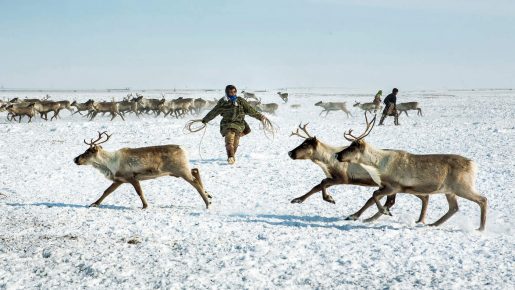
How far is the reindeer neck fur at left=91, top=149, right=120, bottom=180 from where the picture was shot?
23.8 feet

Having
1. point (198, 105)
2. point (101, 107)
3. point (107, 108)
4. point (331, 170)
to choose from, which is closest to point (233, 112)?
point (331, 170)

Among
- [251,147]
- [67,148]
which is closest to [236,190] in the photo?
[251,147]

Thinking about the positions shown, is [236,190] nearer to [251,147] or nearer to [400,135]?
[251,147]

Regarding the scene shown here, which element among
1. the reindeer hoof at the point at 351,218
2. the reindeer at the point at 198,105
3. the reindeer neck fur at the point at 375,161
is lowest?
the reindeer at the point at 198,105

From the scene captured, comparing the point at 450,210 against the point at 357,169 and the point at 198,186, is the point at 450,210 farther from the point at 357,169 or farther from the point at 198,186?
the point at 198,186

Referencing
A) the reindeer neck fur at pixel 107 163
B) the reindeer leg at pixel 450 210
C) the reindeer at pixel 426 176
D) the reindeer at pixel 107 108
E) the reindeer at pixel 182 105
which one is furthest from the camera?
the reindeer at pixel 182 105

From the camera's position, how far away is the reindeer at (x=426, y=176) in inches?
230

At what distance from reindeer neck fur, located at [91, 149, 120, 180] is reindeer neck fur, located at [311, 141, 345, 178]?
2815 millimetres

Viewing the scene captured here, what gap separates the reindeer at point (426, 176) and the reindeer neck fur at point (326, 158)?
86cm

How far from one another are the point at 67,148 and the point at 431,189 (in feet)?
35.4

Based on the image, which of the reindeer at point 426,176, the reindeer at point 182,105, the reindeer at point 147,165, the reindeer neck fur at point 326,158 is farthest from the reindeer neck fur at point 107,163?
the reindeer at point 182,105

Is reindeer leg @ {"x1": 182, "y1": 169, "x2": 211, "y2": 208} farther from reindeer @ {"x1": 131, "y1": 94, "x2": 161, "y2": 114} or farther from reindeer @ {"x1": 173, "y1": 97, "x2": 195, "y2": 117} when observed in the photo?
reindeer @ {"x1": 173, "y1": 97, "x2": 195, "y2": 117}

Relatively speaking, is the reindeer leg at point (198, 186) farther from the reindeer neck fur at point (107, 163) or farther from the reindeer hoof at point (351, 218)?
the reindeer hoof at point (351, 218)

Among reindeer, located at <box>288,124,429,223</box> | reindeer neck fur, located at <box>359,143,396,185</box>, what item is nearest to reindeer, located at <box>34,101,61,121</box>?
reindeer, located at <box>288,124,429,223</box>
